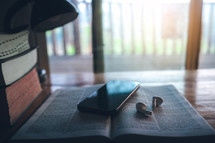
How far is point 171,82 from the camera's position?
764 mm

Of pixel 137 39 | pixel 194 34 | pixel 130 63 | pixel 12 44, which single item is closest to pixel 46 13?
pixel 12 44

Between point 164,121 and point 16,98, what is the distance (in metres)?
0.36

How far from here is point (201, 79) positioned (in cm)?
80

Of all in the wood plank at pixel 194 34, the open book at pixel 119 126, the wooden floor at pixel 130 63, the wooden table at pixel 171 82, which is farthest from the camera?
the wooden floor at pixel 130 63

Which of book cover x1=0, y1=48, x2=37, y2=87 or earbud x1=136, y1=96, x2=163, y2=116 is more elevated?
book cover x1=0, y1=48, x2=37, y2=87

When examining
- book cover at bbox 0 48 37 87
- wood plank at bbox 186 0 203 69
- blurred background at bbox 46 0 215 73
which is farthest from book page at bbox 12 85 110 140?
blurred background at bbox 46 0 215 73

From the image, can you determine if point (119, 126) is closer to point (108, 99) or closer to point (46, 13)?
point (108, 99)

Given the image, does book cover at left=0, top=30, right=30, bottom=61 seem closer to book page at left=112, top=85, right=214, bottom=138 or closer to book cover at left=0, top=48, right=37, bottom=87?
book cover at left=0, top=48, right=37, bottom=87

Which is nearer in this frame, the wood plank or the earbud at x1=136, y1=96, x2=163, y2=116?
the earbud at x1=136, y1=96, x2=163, y2=116

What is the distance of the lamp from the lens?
1.72ft

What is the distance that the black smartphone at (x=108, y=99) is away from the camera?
425mm

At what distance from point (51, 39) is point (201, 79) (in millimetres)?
2313

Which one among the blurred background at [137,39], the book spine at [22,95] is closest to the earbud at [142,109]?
the book spine at [22,95]

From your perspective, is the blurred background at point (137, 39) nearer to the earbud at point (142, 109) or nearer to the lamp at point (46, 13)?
the lamp at point (46, 13)
